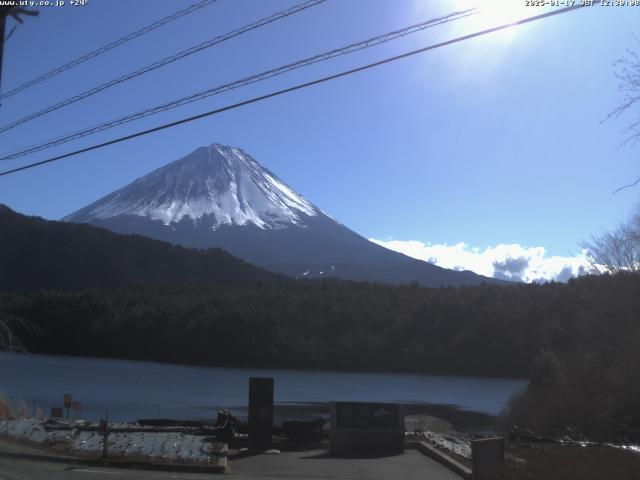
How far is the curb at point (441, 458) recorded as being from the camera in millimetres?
14727

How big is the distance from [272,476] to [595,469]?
5.72 metres

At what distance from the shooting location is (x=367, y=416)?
1827cm

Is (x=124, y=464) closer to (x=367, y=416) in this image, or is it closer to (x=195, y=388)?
(x=367, y=416)

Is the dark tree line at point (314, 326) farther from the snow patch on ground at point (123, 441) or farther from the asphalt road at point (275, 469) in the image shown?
the snow patch on ground at point (123, 441)

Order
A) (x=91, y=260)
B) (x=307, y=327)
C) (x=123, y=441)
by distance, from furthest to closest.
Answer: (x=91, y=260) → (x=307, y=327) → (x=123, y=441)

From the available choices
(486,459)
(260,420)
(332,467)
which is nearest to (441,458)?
(332,467)

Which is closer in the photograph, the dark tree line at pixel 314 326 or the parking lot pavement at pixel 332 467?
the parking lot pavement at pixel 332 467

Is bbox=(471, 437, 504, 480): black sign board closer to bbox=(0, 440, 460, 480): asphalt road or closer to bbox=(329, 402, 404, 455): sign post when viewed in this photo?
bbox=(0, 440, 460, 480): asphalt road

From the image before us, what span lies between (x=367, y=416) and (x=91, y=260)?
13767cm

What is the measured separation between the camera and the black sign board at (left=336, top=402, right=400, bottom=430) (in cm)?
1816

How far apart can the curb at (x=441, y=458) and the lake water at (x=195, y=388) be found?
2206cm

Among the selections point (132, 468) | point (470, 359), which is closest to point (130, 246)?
point (470, 359)

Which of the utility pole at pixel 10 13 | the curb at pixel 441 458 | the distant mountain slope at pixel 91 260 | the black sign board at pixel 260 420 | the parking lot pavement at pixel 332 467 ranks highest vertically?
the distant mountain slope at pixel 91 260

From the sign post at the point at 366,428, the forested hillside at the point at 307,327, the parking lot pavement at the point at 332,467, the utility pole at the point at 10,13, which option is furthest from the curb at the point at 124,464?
the forested hillside at the point at 307,327
